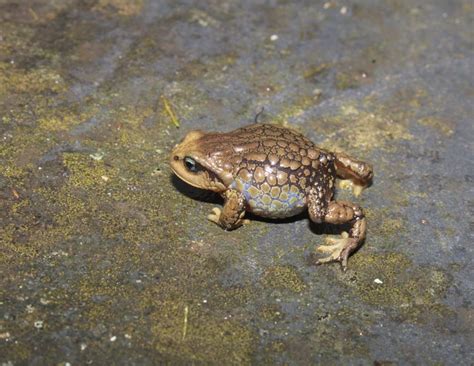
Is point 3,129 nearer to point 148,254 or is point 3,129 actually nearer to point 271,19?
point 148,254

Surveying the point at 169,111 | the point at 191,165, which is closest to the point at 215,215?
the point at 191,165

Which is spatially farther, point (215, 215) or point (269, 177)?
point (215, 215)

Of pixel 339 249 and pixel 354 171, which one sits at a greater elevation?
pixel 354 171

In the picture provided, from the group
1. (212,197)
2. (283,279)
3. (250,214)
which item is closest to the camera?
(283,279)

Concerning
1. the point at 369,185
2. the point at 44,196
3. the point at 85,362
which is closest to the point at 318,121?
the point at 369,185

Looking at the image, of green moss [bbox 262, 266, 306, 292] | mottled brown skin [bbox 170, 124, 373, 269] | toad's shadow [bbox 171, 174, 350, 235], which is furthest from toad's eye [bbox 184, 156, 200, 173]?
green moss [bbox 262, 266, 306, 292]

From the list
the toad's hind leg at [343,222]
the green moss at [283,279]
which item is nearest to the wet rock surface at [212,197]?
the green moss at [283,279]

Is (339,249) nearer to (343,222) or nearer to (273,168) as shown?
(343,222)
